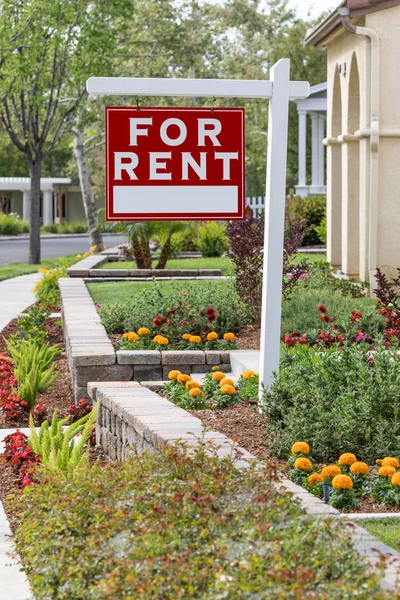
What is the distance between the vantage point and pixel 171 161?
6309 mm

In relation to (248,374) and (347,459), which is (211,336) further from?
(347,459)

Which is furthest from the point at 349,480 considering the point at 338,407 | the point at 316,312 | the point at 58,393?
the point at 316,312

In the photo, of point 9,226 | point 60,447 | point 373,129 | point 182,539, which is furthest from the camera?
point 9,226

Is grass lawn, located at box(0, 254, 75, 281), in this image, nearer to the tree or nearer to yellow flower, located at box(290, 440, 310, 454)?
the tree

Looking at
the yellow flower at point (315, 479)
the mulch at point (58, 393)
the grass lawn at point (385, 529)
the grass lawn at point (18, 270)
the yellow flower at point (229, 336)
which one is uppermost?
the yellow flower at point (229, 336)

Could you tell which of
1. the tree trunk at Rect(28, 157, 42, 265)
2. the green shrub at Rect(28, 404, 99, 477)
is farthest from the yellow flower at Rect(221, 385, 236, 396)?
the tree trunk at Rect(28, 157, 42, 265)

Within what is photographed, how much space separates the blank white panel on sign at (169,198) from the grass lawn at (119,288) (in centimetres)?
529

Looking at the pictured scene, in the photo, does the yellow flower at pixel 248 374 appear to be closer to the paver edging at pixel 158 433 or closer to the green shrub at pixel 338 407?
the paver edging at pixel 158 433

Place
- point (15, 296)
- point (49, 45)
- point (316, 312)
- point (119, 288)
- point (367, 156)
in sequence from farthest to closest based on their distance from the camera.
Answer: point (49, 45), point (15, 296), point (119, 288), point (367, 156), point (316, 312)

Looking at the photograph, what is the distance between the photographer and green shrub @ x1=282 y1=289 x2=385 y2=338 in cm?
898

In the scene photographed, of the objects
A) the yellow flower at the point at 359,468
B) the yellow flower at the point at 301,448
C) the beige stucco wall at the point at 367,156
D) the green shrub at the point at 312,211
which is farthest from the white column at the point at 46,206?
the yellow flower at the point at 359,468

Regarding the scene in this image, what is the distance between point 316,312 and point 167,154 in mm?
3413

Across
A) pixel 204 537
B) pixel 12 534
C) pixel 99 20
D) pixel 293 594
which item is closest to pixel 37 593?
pixel 204 537

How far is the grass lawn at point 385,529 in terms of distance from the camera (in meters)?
4.20
